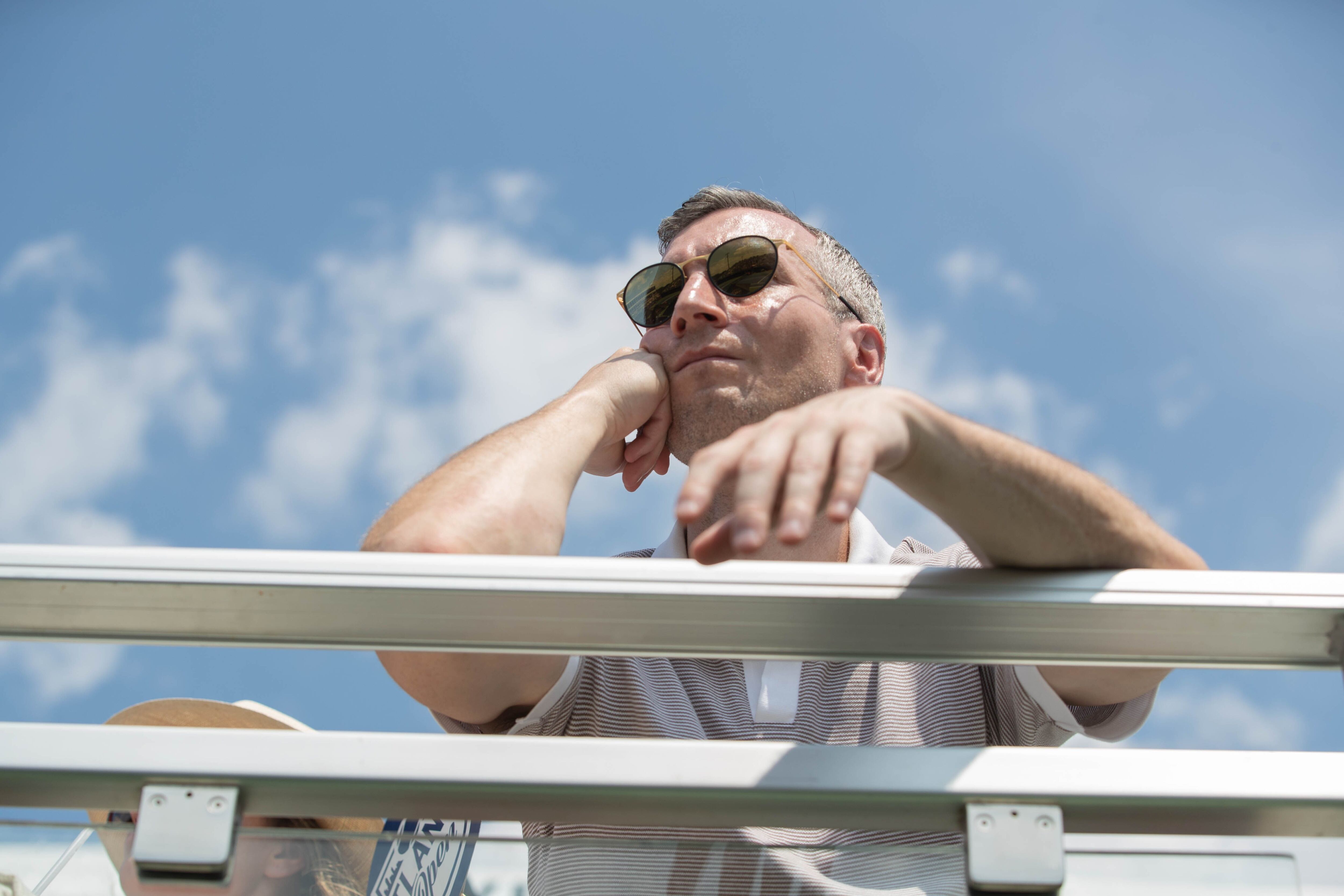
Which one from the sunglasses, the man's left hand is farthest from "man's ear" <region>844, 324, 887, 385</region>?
the man's left hand

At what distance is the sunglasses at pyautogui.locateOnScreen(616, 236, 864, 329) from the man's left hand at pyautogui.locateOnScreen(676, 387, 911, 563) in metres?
1.74

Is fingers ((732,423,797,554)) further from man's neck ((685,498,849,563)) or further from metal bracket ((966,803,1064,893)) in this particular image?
man's neck ((685,498,849,563))

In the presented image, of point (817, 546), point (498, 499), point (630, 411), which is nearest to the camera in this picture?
point (498, 499)

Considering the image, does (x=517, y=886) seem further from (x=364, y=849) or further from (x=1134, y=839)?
(x=1134, y=839)

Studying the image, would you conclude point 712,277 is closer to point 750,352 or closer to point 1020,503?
point 750,352

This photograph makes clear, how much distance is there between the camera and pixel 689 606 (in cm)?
93

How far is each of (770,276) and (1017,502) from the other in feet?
5.87

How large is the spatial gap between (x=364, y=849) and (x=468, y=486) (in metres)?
0.71

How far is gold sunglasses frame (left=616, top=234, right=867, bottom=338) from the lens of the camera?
2.77 m

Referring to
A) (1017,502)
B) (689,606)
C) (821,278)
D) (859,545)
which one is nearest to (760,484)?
(689,606)

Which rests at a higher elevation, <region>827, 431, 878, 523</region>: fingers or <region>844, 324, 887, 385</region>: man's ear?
<region>844, 324, 887, 385</region>: man's ear

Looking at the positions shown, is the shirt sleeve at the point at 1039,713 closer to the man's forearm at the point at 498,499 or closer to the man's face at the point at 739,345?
the man's forearm at the point at 498,499

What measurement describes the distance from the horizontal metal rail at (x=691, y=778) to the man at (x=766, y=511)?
0.28 feet

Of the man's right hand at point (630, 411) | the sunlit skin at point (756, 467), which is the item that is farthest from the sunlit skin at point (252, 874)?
the man's right hand at point (630, 411)
